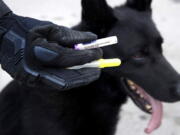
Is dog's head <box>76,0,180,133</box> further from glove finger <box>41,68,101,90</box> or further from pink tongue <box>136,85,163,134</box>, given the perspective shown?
glove finger <box>41,68,101,90</box>

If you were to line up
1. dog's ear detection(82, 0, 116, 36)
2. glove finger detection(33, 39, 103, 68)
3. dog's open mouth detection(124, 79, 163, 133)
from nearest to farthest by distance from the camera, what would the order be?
glove finger detection(33, 39, 103, 68), dog's ear detection(82, 0, 116, 36), dog's open mouth detection(124, 79, 163, 133)

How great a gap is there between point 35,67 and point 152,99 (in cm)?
95

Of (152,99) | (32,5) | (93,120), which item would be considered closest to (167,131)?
(152,99)

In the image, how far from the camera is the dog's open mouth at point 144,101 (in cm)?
200

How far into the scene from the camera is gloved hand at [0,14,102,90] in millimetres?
1218

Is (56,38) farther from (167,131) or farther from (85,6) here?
(167,131)

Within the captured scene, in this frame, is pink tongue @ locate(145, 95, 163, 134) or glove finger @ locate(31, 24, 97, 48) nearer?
glove finger @ locate(31, 24, 97, 48)

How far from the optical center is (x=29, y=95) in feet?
5.97

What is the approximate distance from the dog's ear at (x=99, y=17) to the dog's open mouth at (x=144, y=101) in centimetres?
29

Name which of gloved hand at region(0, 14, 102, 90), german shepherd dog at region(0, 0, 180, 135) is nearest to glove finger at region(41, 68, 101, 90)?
gloved hand at region(0, 14, 102, 90)

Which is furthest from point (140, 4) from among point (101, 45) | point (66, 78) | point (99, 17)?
point (66, 78)

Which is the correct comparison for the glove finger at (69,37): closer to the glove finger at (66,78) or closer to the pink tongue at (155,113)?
the glove finger at (66,78)

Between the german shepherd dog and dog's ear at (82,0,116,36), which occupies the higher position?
dog's ear at (82,0,116,36)

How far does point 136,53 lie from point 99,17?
245 mm
